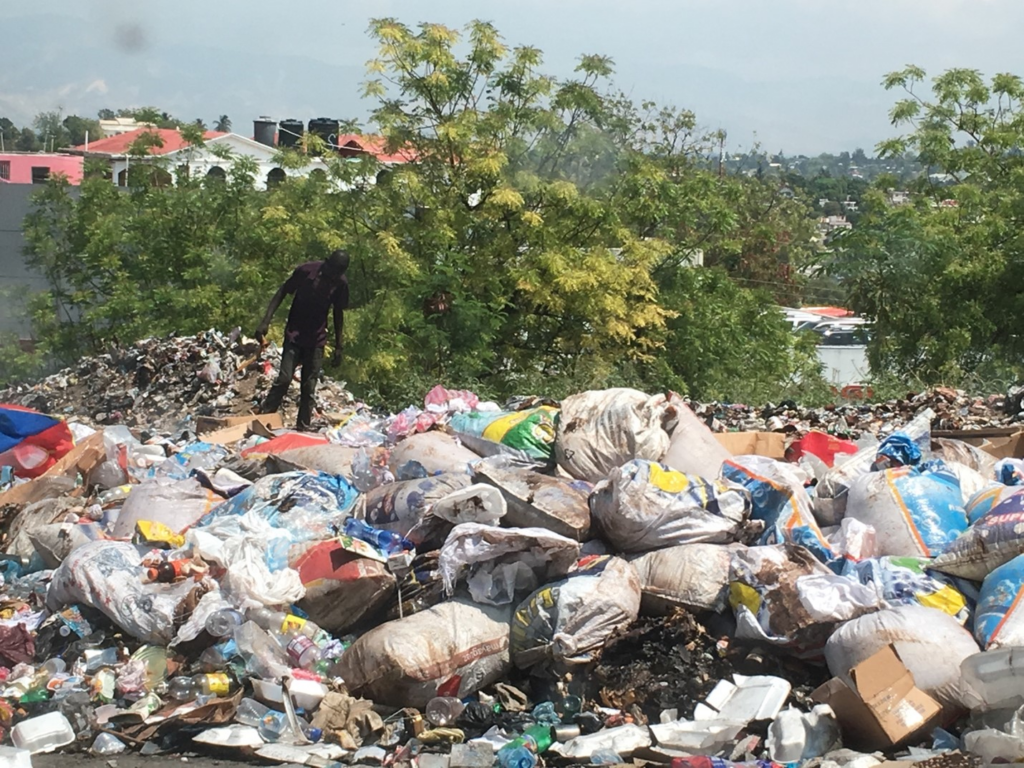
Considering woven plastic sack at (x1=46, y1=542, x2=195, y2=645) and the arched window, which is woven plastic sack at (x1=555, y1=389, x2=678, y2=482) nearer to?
woven plastic sack at (x1=46, y1=542, x2=195, y2=645)

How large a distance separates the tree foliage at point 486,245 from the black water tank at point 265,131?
1687cm

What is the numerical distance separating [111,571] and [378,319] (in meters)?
7.32

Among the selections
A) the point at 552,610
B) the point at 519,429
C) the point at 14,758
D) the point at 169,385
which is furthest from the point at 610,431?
the point at 169,385

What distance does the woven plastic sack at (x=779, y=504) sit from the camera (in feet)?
12.8

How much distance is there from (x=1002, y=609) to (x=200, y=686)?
8.42 feet

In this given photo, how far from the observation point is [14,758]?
327 centimetres

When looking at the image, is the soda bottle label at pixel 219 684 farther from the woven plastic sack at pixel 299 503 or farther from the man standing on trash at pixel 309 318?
the man standing on trash at pixel 309 318

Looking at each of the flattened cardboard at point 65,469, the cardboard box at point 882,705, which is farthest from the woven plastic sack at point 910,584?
the flattened cardboard at point 65,469

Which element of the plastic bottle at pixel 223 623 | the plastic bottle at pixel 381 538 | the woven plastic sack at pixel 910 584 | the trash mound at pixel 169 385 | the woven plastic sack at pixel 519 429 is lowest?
the trash mound at pixel 169 385

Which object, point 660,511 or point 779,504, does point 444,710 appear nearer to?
point 660,511

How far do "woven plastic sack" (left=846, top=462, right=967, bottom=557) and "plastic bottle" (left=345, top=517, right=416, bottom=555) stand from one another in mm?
1694

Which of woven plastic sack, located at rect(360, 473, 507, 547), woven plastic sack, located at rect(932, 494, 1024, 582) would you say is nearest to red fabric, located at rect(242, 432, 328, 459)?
woven plastic sack, located at rect(360, 473, 507, 547)

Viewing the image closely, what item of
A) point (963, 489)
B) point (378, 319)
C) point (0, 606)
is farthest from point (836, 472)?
point (378, 319)

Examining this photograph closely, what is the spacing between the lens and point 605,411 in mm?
4645
